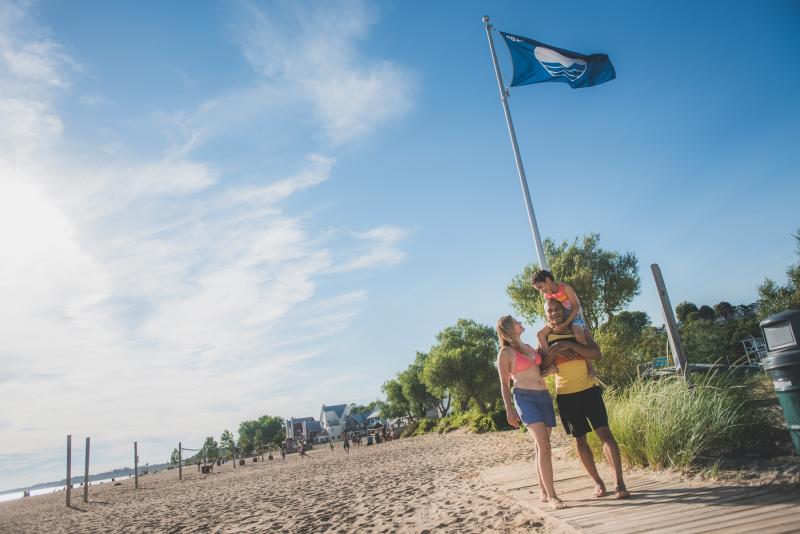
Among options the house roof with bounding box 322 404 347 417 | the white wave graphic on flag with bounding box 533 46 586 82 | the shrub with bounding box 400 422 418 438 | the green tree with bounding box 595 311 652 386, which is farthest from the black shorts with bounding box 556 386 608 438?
the house roof with bounding box 322 404 347 417

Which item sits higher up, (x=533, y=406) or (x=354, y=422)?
(x=533, y=406)

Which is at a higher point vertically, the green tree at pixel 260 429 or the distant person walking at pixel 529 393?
→ the distant person walking at pixel 529 393

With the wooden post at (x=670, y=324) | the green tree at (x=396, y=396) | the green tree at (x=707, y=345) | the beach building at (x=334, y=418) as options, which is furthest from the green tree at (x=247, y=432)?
the wooden post at (x=670, y=324)

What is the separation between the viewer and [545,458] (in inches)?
159

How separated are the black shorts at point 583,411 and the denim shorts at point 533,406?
0.14m

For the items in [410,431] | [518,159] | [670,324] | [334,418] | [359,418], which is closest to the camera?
[670,324]

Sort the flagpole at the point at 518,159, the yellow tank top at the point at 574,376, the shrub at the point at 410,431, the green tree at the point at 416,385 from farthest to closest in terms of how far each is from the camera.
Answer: the green tree at the point at 416,385
the shrub at the point at 410,431
the flagpole at the point at 518,159
the yellow tank top at the point at 574,376

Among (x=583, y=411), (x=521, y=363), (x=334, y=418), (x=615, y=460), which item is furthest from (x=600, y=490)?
(x=334, y=418)

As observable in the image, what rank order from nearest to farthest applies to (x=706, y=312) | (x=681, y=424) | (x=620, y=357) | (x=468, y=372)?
1. (x=681, y=424)
2. (x=620, y=357)
3. (x=468, y=372)
4. (x=706, y=312)

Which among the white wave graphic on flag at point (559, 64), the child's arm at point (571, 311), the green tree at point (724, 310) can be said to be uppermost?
the white wave graphic on flag at point (559, 64)

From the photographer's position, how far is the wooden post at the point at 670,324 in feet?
20.4

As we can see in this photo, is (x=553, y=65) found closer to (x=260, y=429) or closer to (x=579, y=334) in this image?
(x=579, y=334)

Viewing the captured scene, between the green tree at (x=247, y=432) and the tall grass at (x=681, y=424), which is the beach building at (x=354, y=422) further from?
the tall grass at (x=681, y=424)

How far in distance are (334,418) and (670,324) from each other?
318 ft
